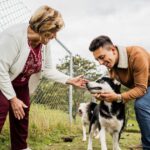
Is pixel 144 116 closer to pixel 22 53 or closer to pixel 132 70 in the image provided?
pixel 132 70

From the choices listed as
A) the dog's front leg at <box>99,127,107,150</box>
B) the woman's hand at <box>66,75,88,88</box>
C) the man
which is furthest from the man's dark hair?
the dog's front leg at <box>99,127,107,150</box>

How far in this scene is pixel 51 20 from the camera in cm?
365

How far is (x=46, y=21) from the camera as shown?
3633 millimetres

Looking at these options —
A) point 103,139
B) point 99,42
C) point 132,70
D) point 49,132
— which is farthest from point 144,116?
point 49,132

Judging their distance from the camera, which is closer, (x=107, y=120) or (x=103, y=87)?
(x=103, y=87)

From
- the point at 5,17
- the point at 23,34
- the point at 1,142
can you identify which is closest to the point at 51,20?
the point at 23,34

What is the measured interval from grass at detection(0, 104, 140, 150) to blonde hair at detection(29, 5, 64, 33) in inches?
94.0

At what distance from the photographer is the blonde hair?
3633 mm

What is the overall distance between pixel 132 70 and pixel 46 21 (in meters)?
1.06

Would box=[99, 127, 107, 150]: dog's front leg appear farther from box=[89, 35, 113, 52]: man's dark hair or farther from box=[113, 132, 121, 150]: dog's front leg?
box=[89, 35, 113, 52]: man's dark hair

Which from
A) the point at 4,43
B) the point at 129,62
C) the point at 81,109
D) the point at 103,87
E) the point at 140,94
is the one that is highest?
the point at 4,43

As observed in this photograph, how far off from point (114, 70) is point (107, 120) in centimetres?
200

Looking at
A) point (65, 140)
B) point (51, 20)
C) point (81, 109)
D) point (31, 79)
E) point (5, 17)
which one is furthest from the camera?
point (81, 109)

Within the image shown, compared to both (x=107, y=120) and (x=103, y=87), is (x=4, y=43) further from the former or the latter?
(x=107, y=120)
